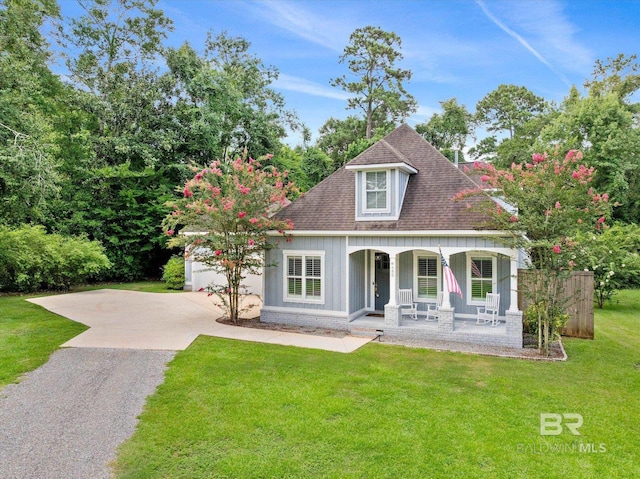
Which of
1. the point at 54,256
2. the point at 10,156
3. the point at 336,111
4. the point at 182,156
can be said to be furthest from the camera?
the point at 336,111

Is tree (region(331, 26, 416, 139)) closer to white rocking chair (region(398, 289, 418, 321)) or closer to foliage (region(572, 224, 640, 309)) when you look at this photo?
foliage (region(572, 224, 640, 309))

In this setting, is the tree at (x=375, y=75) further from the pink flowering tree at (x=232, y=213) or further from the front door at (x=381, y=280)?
the pink flowering tree at (x=232, y=213)

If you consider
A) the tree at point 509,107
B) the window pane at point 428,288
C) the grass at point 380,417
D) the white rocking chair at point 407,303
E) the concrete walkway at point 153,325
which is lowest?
the grass at point 380,417

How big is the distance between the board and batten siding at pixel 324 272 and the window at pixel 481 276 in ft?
11.8

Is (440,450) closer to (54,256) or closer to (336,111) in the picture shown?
(54,256)

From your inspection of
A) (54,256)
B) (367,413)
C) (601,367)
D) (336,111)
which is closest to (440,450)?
(367,413)

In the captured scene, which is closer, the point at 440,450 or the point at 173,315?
the point at 440,450

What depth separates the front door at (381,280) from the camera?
12.9 m

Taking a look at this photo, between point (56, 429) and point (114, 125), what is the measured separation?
21025 mm

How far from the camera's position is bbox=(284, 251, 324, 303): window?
39.3 feet

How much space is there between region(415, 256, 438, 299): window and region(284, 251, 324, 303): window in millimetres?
2926

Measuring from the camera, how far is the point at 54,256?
648 inches

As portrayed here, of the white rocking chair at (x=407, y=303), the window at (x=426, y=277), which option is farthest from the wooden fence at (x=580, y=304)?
the white rocking chair at (x=407, y=303)

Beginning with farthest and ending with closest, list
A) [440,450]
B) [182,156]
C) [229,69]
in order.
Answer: [229,69], [182,156], [440,450]
